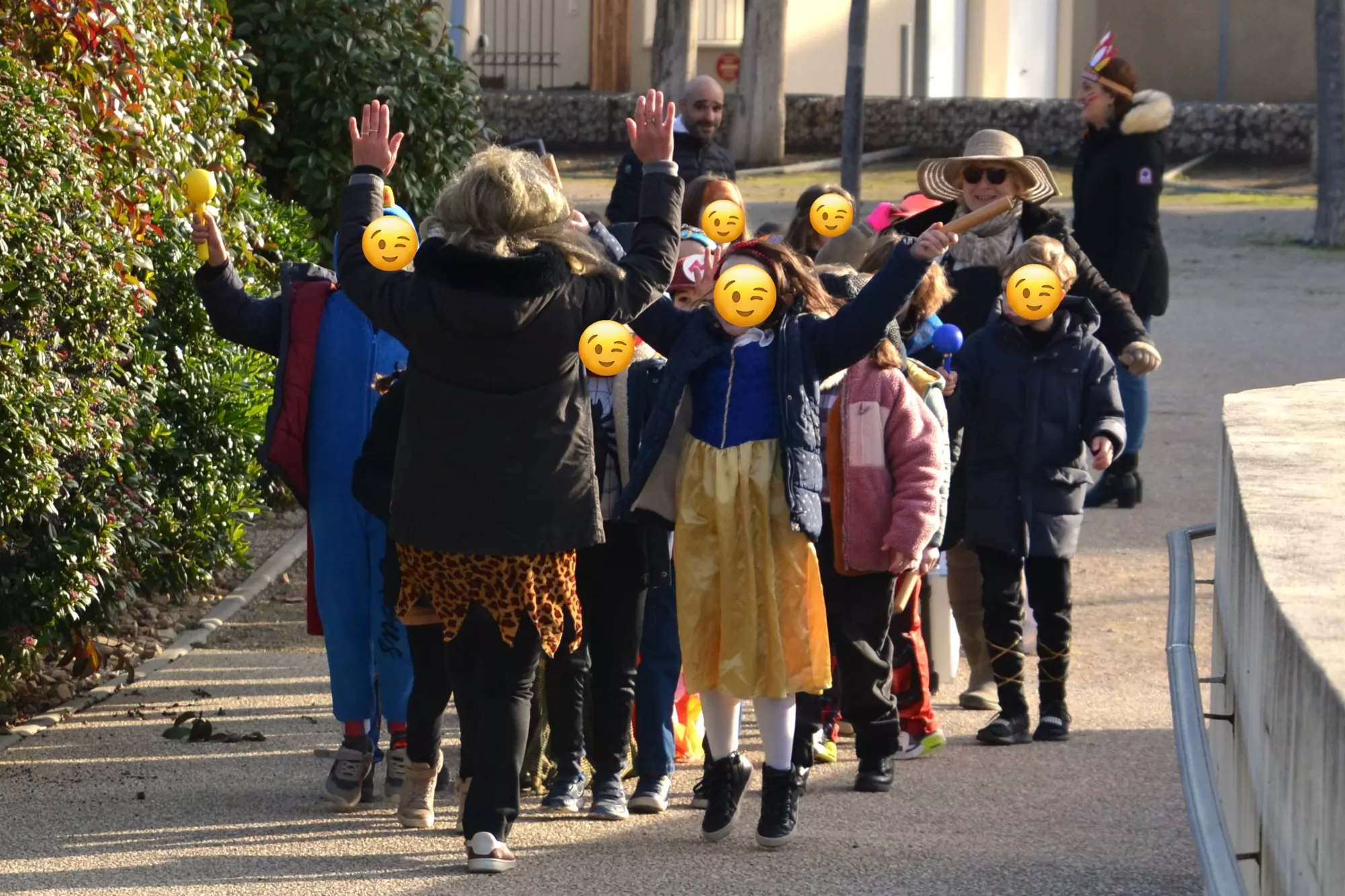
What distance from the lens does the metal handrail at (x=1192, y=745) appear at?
3.07 metres

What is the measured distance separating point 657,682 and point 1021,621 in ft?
4.54

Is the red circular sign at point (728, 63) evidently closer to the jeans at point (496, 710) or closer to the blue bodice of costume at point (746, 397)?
the blue bodice of costume at point (746, 397)

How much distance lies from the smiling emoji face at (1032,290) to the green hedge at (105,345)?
101 inches

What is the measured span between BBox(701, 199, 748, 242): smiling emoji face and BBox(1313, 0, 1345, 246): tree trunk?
1583cm

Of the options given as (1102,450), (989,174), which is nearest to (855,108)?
(989,174)

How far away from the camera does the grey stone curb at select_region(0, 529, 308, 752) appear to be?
6309mm

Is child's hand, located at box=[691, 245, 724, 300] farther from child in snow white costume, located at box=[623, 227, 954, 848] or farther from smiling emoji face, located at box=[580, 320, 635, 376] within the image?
smiling emoji face, located at box=[580, 320, 635, 376]

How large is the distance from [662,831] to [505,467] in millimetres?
1218

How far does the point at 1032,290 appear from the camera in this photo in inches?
202

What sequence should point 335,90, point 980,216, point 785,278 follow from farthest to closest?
point 335,90 → point 785,278 → point 980,216

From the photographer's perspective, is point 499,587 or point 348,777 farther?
point 348,777

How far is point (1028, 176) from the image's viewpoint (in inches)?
270

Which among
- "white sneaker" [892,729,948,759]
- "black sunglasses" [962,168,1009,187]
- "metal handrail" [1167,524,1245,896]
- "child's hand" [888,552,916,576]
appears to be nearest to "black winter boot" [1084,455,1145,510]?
"black sunglasses" [962,168,1009,187]

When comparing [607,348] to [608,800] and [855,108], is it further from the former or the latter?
[855,108]
